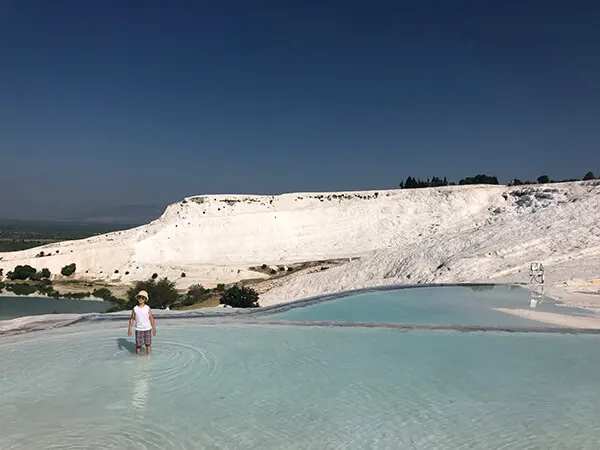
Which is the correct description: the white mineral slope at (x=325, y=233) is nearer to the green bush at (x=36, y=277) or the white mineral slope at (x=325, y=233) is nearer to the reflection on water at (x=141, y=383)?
the green bush at (x=36, y=277)

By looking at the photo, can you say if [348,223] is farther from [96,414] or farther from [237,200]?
[96,414]

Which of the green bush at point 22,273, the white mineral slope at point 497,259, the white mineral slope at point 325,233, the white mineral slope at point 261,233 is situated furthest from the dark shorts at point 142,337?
the green bush at point 22,273

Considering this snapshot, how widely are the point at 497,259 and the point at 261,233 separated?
744 inches

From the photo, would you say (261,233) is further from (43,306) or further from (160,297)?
(43,306)

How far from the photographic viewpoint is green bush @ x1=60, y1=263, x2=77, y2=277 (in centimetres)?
2742

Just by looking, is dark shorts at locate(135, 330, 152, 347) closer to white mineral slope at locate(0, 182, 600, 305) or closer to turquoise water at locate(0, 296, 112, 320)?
white mineral slope at locate(0, 182, 600, 305)

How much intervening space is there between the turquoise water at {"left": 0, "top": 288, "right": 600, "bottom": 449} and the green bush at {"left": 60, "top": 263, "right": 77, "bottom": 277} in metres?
22.6

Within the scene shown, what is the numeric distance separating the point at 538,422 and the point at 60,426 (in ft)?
12.1

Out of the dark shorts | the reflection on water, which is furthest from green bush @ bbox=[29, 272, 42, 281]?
the reflection on water

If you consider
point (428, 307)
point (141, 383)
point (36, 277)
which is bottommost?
point (141, 383)

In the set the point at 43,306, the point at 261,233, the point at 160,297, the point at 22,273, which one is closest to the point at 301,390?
the point at 160,297

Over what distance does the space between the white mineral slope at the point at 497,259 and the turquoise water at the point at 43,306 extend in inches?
261

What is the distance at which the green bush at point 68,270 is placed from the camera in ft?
90.0

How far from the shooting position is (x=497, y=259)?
1395 cm
